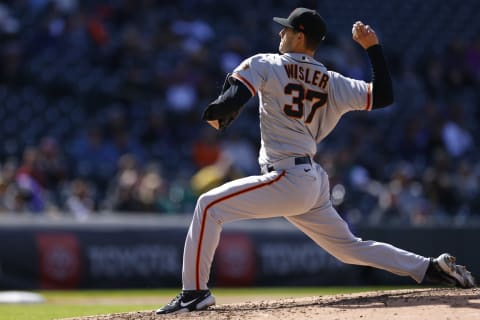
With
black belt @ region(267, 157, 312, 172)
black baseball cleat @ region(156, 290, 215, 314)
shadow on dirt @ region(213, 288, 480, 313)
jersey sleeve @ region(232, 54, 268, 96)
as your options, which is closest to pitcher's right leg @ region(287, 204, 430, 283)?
shadow on dirt @ region(213, 288, 480, 313)

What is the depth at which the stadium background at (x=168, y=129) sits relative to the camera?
13.1m

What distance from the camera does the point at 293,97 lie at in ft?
20.0

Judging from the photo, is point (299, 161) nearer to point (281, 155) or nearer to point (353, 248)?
point (281, 155)

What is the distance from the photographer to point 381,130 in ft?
56.5

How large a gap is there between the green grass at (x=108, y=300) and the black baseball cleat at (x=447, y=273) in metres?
2.89

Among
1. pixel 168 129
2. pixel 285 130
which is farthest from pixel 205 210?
pixel 168 129

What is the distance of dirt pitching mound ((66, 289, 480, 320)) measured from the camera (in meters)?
5.62

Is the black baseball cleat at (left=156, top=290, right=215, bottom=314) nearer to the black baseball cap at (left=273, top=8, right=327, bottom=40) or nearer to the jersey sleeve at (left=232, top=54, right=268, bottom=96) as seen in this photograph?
the jersey sleeve at (left=232, top=54, right=268, bottom=96)

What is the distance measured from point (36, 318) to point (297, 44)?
313 centimetres

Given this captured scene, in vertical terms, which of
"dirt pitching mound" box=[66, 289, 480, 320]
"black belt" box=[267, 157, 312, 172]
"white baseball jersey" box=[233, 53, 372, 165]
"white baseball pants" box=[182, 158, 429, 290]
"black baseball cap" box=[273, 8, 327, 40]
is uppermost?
"black baseball cap" box=[273, 8, 327, 40]

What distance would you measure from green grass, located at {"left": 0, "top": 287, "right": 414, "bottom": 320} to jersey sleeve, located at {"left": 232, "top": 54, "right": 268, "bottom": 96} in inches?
109

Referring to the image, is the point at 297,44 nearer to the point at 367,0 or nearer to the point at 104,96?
the point at 104,96

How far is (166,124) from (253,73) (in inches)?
366

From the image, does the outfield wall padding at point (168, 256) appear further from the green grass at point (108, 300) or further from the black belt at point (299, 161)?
the black belt at point (299, 161)
